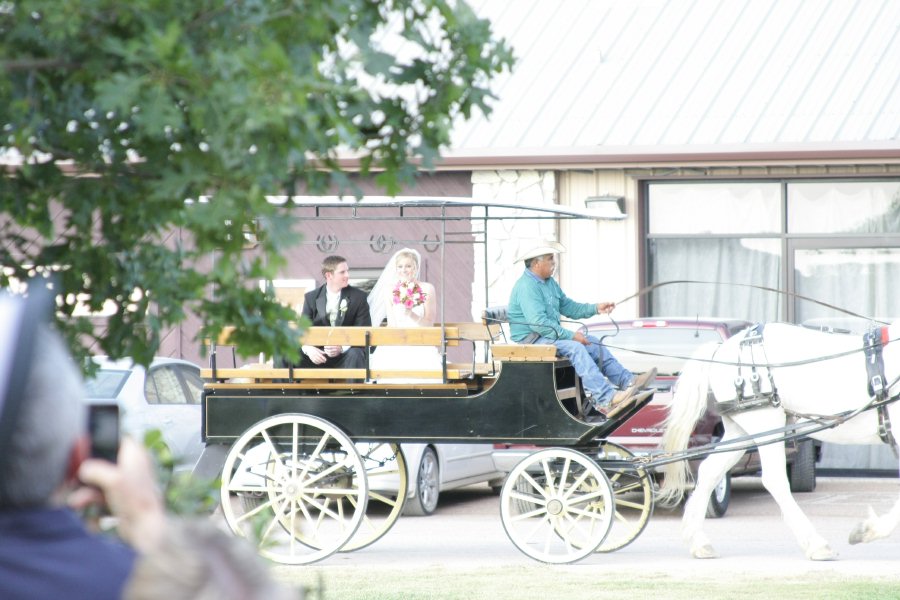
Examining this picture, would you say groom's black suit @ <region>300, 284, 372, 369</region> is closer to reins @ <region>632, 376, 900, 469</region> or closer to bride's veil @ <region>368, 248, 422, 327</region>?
bride's veil @ <region>368, 248, 422, 327</region>

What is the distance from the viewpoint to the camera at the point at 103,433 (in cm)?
182

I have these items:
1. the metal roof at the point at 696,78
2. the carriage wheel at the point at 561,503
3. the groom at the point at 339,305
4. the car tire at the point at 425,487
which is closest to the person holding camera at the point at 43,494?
the carriage wheel at the point at 561,503

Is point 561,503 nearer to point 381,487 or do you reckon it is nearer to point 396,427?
point 396,427

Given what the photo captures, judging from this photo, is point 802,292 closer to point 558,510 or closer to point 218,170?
point 558,510

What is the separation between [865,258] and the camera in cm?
1562

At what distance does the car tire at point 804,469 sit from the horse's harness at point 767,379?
145 inches

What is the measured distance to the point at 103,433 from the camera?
72.7 inches

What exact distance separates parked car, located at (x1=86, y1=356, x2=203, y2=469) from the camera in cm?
1054

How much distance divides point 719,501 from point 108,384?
5.65m

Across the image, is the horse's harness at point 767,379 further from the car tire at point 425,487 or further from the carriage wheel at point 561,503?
the car tire at point 425,487

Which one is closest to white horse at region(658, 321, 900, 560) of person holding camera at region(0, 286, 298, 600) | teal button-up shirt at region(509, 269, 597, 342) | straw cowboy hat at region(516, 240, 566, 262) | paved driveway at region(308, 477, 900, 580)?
paved driveway at region(308, 477, 900, 580)

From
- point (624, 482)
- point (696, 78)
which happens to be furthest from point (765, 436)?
point (696, 78)

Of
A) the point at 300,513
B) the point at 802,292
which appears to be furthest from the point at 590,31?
the point at 300,513

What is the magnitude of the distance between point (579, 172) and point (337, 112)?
12926mm
